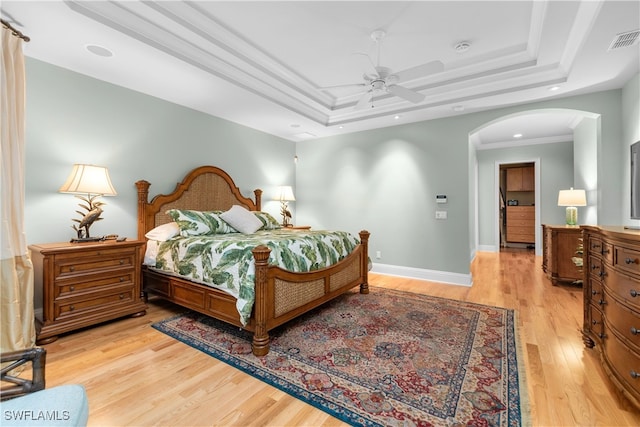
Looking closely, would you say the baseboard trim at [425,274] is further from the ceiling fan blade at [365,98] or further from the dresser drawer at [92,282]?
the dresser drawer at [92,282]

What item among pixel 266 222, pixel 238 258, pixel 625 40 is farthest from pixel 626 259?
pixel 266 222

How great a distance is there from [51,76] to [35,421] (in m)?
3.27

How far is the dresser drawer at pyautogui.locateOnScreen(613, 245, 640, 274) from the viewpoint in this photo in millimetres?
1588

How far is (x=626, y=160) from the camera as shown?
3098mm

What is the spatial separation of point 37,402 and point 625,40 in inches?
161

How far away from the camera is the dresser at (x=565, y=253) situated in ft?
13.1

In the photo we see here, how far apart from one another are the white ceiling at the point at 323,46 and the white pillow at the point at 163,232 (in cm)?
160

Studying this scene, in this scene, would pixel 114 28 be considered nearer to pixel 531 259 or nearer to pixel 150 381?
pixel 150 381

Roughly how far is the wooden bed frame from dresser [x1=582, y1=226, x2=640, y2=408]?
210 centimetres

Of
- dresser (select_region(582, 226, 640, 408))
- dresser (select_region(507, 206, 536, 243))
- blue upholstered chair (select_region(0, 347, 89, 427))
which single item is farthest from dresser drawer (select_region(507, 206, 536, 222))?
blue upholstered chair (select_region(0, 347, 89, 427))

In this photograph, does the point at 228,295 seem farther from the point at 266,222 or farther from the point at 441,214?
the point at 441,214

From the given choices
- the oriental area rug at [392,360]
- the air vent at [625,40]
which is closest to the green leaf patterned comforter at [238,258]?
the oriental area rug at [392,360]

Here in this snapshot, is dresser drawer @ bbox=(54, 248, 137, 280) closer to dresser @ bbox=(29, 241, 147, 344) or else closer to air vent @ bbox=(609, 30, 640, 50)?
dresser @ bbox=(29, 241, 147, 344)

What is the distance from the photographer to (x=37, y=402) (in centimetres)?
88
